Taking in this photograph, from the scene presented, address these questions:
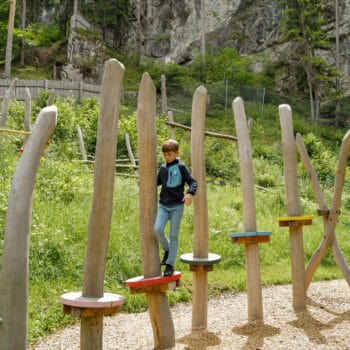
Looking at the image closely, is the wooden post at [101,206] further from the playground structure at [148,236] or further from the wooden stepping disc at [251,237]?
the wooden stepping disc at [251,237]

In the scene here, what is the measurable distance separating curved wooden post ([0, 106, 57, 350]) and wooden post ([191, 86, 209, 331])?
2.51 meters

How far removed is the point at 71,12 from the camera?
33969mm

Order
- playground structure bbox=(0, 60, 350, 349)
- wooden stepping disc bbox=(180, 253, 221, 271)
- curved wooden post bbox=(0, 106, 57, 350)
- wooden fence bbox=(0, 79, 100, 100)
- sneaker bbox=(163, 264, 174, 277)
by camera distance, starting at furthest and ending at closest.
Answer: wooden fence bbox=(0, 79, 100, 100)
wooden stepping disc bbox=(180, 253, 221, 271)
sneaker bbox=(163, 264, 174, 277)
playground structure bbox=(0, 60, 350, 349)
curved wooden post bbox=(0, 106, 57, 350)

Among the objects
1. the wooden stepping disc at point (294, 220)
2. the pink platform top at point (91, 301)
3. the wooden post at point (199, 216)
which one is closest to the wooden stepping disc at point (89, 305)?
the pink platform top at point (91, 301)

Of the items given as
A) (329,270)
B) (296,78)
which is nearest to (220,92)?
(296,78)

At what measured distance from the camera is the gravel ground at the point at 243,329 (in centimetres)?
462

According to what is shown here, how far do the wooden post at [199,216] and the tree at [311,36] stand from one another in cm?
2296

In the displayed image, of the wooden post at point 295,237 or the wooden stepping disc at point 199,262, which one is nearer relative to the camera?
the wooden stepping disc at point 199,262

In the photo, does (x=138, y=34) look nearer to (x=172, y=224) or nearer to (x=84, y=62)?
(x=84, y=62)

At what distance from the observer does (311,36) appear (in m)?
26.8

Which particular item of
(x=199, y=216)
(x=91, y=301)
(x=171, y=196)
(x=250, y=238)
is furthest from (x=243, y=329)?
(x=91, y=301)

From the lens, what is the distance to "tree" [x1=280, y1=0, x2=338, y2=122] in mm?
26703

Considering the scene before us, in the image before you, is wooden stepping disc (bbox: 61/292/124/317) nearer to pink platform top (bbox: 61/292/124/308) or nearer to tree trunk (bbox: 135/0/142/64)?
pink platform top (bbox: 61/292/124/308)

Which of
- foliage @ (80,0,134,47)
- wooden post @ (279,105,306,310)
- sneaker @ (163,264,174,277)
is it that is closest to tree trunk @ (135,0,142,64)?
foliage @ (80,0,134,47)
